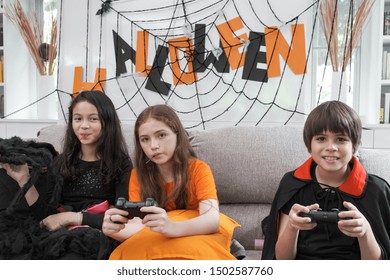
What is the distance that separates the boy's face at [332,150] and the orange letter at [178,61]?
1.76m

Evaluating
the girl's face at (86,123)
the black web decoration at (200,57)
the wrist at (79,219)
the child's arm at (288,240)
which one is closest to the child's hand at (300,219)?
the child's arm at (288,240)

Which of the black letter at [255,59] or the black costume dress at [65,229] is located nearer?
the black costume dress at [65,229]

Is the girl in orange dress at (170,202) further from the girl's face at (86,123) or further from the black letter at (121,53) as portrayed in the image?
the black letter at (121,53)

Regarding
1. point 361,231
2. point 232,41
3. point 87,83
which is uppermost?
point 232,41

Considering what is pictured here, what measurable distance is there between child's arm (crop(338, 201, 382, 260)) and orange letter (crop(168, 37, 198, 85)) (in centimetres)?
195

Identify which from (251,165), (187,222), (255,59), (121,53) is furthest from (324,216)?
(121,53)

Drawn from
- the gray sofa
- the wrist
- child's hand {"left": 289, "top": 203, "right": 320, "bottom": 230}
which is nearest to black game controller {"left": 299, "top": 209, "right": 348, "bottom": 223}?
child's hand {"left": 289, "top": 203, "right": 320, "bottom": 230}

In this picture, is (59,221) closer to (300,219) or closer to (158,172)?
(158,172)

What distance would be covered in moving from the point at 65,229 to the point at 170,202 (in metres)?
0.35

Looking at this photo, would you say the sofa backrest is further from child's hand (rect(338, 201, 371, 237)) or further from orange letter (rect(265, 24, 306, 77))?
orange letter (rect(265, 24, 306, 77))

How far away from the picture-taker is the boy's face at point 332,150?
1.17 metres

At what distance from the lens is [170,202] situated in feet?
4.58

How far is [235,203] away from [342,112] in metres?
0.68
